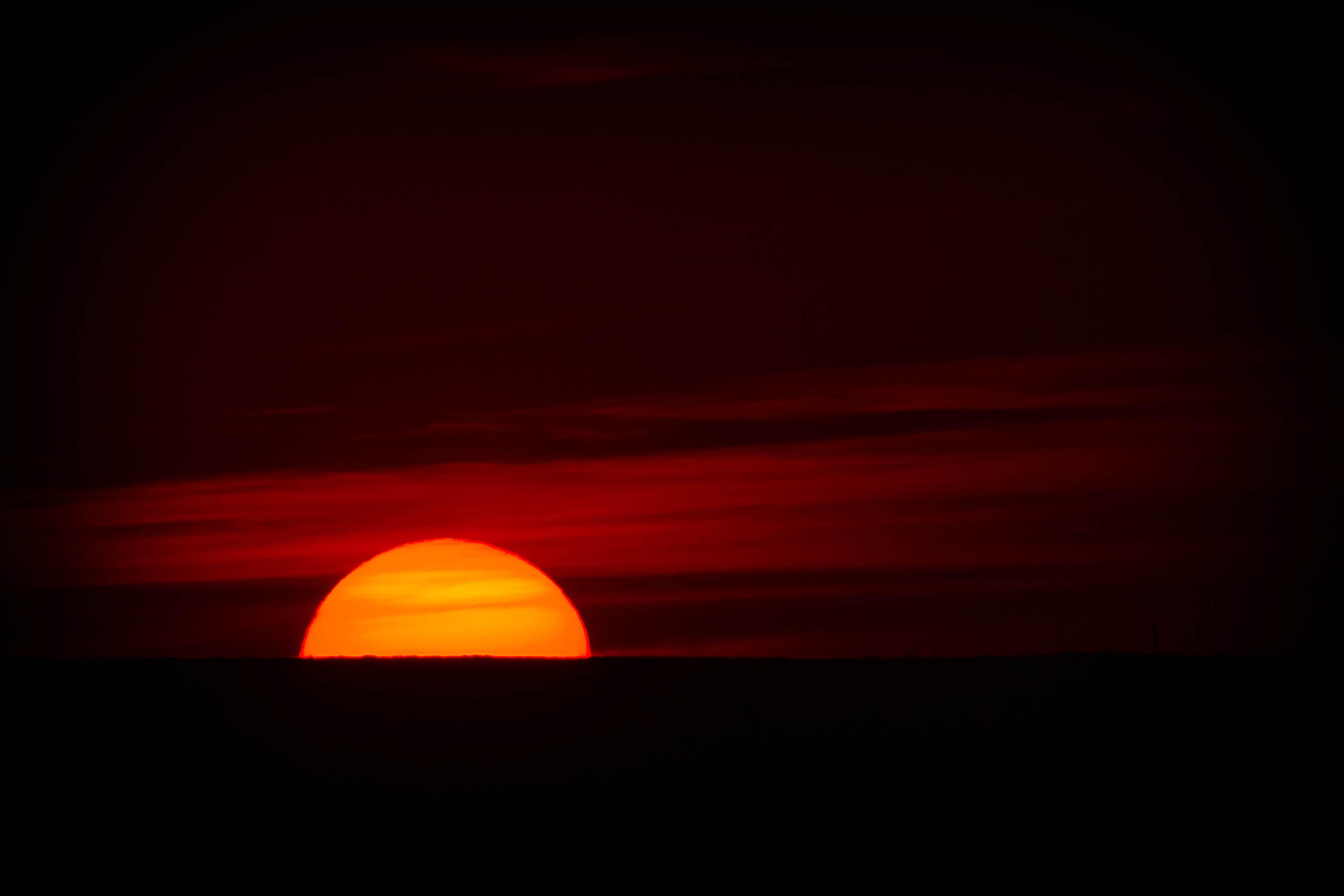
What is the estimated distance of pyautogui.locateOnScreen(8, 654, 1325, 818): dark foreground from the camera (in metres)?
12.1

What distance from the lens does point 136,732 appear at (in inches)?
542

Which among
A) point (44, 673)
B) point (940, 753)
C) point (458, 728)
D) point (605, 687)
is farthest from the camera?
point (44, 673)

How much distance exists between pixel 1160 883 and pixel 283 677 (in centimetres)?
836

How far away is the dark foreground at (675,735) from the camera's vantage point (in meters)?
12.1

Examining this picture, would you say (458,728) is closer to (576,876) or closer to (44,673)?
(576,876)

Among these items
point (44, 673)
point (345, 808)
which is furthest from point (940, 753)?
point (44, 673)

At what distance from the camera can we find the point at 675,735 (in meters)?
13.2

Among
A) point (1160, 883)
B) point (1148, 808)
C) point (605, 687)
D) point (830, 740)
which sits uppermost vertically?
point (605, 687)

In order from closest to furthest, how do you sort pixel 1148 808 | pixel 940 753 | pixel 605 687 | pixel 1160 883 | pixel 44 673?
pixel 1160 883 < pixel 1148 808 < pixel 940 753 < pixel 605 687 < pixel 44 673

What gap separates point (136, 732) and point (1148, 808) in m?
8.25

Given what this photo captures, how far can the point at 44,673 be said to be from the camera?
15586 mm

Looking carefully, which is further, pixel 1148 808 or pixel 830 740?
pixel 830 740

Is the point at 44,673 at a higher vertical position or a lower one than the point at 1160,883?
higher

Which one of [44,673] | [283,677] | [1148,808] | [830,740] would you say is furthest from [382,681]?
[1148,808]
